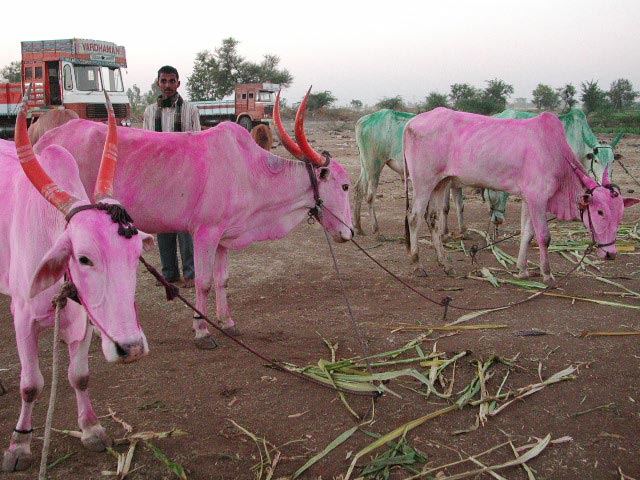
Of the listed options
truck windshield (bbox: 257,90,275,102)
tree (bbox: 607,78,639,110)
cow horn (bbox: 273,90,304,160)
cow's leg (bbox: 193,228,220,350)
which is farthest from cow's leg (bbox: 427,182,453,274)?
tree (bbox: 607,78,639,110)

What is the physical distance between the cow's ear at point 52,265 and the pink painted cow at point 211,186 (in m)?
1.80

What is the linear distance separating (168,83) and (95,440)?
355 cm

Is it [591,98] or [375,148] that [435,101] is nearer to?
[591,98]

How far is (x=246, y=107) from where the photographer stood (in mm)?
24266

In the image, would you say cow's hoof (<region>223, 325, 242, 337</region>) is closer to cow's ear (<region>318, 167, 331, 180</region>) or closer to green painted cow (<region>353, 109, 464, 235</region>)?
cow's ear (<region>318, 167, 331, 180</region>)

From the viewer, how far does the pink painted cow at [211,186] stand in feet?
13.9

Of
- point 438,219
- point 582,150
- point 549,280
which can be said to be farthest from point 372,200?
point 549,280

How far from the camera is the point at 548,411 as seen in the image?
338 cm

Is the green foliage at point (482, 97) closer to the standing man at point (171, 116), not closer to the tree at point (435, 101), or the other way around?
the tree at point (435, 101)

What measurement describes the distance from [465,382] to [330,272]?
116 inches

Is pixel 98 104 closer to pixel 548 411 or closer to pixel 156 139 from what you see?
pixel 156 139

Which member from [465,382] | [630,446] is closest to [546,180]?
[465,382]

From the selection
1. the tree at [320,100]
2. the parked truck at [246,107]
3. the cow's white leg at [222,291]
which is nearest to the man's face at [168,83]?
the cow's white leg at [222,291]

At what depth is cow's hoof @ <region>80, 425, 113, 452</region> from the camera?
298 cm
